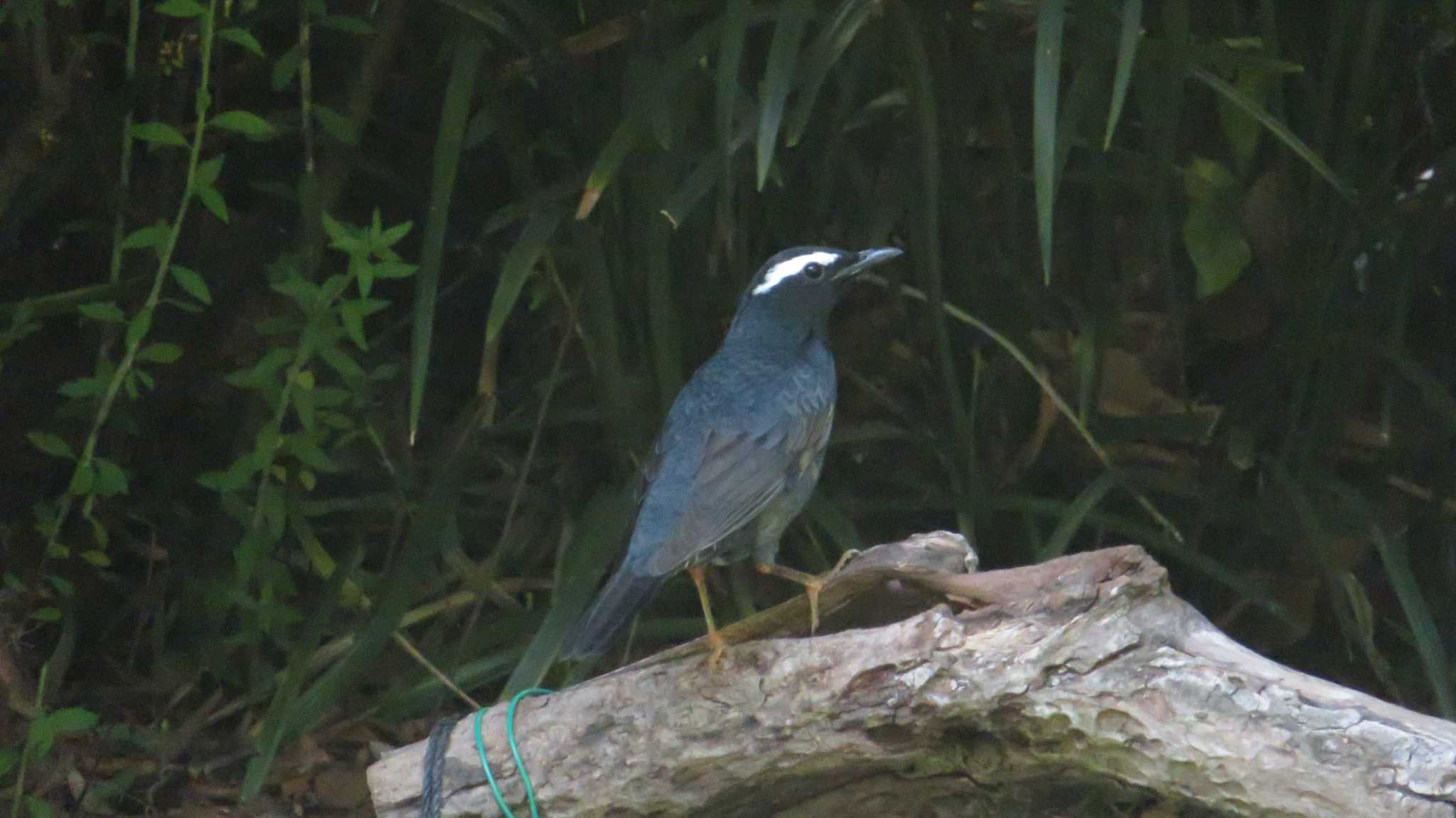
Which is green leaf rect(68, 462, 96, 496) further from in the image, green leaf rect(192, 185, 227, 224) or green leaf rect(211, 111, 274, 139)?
green leaf rect(211, 111, 274, 139)

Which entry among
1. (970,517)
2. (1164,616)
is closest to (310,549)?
(970,517)

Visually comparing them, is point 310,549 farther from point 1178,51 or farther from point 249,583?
point 1178,51

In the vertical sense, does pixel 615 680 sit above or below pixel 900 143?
below

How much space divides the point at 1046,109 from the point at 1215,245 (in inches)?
32.1

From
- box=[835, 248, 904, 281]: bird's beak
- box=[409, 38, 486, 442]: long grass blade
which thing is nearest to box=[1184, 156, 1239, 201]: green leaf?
box=[835, 248, 904, 281]: bird's beak

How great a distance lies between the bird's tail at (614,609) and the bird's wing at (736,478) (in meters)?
0.03

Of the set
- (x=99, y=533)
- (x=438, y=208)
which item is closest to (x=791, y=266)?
(x=438, y=208)

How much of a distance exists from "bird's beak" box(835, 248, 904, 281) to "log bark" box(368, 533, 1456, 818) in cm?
64

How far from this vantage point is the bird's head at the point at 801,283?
300 cm

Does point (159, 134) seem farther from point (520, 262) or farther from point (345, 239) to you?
point (520, 262)

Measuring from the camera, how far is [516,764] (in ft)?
7.86

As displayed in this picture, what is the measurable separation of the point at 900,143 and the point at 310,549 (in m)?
1.40

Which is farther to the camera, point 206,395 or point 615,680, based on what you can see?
point 206,395

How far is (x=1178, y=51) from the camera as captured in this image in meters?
3.01
